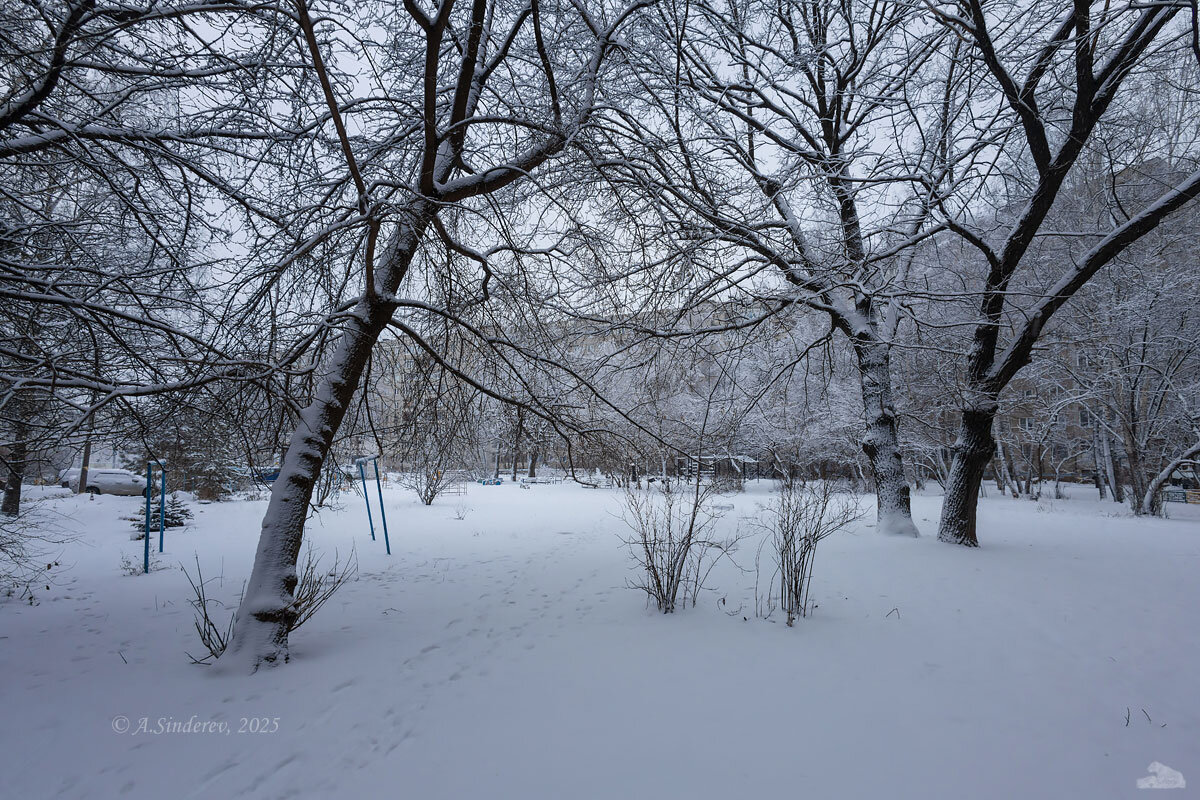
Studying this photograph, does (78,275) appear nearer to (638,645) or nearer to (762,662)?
(638,645)

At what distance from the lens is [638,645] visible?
375cm

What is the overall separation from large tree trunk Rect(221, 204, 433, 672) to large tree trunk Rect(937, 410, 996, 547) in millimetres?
7234

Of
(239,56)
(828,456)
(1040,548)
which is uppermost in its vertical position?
(239,56)

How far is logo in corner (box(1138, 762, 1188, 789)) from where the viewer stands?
2.19 m

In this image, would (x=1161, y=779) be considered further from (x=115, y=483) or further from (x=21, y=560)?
(x=115, y=483)

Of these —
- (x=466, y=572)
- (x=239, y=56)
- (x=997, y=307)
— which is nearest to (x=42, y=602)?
(x=466, y=572)

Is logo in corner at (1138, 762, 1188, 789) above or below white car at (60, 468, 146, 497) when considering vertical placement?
above

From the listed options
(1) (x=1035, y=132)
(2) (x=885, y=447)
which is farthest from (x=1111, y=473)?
(1) (x=1035, y=132)

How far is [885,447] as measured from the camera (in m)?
7.80

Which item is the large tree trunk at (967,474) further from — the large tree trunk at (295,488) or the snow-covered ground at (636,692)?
the large tree trunk at (295,488)

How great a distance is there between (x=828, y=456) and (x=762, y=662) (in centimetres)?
1648

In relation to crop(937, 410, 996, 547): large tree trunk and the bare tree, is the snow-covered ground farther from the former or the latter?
the bare tree

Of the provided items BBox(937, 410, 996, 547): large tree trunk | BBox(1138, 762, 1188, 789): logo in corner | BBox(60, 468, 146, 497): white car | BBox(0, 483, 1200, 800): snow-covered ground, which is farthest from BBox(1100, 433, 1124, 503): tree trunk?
BBox(60, 468, 146, 497): white car

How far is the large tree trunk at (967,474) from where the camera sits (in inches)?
267
